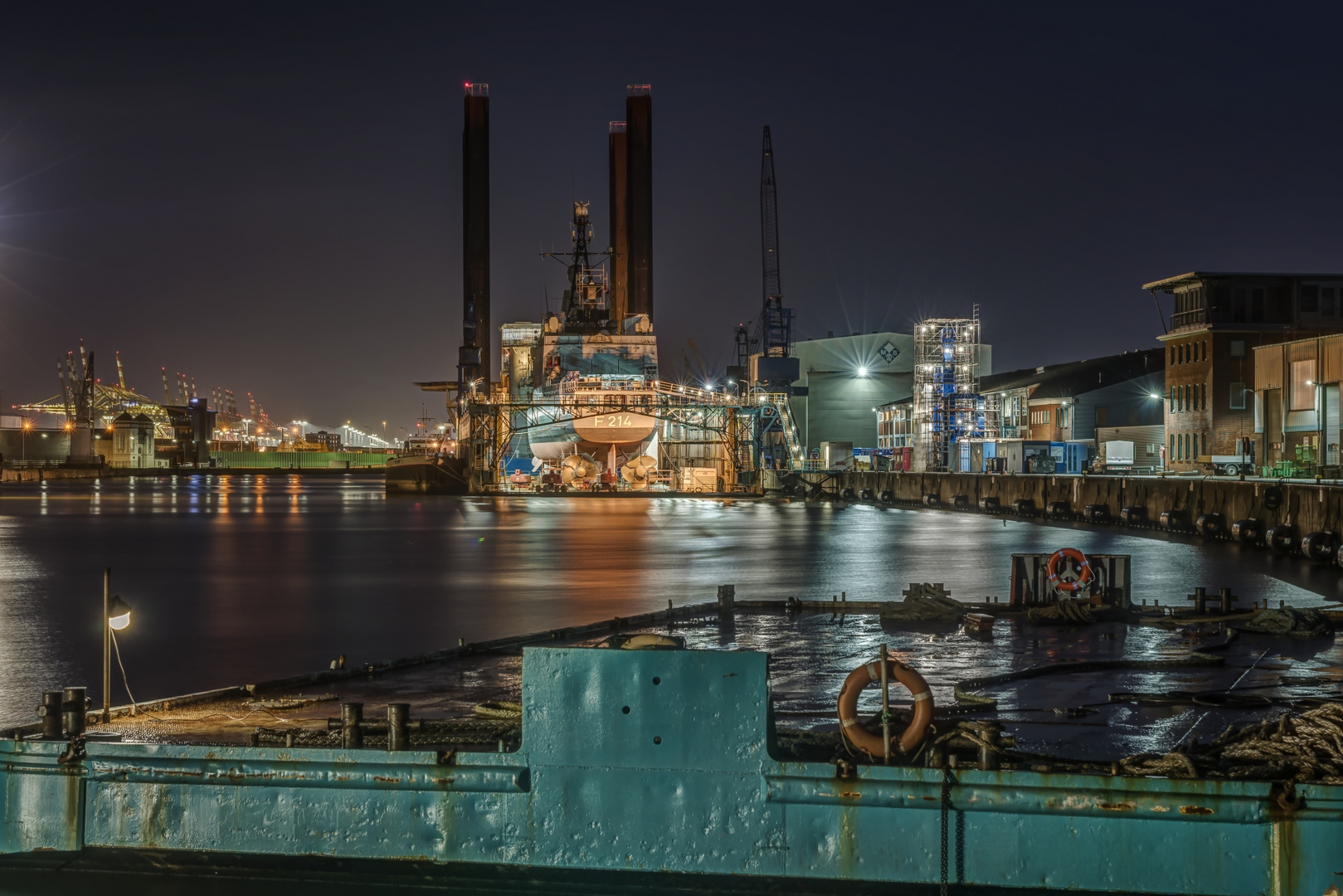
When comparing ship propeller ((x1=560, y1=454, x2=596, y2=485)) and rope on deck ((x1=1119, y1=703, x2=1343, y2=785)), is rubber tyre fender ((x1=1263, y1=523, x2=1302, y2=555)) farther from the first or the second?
ship propeller ((x1=560, y1=454, x2=596, y2=485))

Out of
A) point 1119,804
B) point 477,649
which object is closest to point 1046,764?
point 1119,804

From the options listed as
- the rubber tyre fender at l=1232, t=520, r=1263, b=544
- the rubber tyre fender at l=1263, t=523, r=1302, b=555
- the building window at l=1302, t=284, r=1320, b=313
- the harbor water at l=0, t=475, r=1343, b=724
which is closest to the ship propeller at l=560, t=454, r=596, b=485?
the harbor water at l=0, t=475, r=1343, b=724

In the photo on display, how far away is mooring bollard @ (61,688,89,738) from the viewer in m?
7.80

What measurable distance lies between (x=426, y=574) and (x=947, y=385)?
182 feet

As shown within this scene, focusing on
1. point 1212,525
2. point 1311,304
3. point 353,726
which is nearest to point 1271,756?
point 353,726

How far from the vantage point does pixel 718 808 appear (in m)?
6.72

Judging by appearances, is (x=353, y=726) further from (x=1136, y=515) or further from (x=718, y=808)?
(x=1136, y=515)

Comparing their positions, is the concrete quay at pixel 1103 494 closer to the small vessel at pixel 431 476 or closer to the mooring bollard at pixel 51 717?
the small vessel at pixel 431 476

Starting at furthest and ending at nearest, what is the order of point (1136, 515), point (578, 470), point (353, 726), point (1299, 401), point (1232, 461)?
point (578, 470), point (1232, 461), point (1299, 401), point (1136, 515), point (353, 726)

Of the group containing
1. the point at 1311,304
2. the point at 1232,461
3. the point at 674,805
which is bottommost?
the point at 674,805

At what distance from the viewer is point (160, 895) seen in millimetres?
7367

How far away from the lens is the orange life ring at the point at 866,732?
276 inches

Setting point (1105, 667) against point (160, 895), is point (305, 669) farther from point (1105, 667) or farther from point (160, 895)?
point (1105, 667)

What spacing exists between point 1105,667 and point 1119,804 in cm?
772
